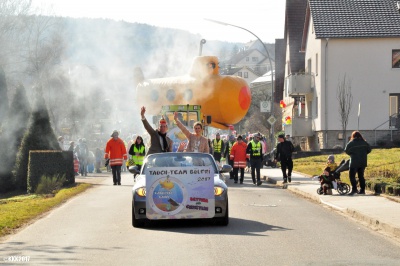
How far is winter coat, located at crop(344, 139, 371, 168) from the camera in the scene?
23000 mm

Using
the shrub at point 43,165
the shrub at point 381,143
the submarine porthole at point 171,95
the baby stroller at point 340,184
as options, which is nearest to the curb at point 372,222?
the baby stroller at point 340,184

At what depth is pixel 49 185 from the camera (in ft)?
90.7

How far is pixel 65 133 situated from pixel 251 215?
6426 centimetres

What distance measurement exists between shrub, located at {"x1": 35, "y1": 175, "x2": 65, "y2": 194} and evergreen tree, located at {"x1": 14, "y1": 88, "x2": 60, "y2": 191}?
4.29m

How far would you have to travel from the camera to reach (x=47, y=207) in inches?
829

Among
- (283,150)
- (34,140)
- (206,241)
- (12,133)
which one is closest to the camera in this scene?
(206,241)

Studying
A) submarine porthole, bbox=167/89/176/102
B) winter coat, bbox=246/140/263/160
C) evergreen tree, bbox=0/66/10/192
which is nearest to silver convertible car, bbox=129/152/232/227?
winter coat, bbox=246/140/263/160

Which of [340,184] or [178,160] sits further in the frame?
[340,184]

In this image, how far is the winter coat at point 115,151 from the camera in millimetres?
29453

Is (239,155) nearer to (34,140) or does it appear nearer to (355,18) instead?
(34,140)

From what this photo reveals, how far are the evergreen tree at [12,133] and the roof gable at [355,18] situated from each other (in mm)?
21242

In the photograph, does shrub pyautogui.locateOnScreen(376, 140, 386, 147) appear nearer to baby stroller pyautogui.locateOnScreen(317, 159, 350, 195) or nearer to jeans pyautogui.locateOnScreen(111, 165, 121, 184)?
jeans pyautogui.locateOnScreen(111, 165, 121, 184)

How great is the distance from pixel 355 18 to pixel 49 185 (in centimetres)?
3069

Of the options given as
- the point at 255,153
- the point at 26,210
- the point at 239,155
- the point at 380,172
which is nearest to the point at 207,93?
the point at 239,155
